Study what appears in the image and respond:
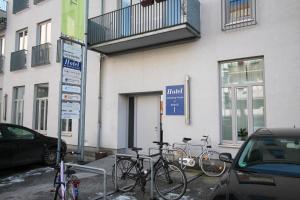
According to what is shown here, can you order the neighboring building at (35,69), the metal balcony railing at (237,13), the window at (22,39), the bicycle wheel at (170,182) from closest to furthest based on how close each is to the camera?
the bicycle wheel at (170,182) < the metal balcony railing at (237,13) < the neighboring building at (35,69) < the window at (22,39)

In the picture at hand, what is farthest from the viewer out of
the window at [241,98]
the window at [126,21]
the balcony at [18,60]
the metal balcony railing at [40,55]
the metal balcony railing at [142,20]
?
the balcony at [18,60]

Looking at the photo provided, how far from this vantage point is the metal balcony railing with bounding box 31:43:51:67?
14477mm

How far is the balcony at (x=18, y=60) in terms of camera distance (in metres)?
15.9

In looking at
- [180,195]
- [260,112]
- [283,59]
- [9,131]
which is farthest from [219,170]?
[9,131]

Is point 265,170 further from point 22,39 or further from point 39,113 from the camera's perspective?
point 22,39

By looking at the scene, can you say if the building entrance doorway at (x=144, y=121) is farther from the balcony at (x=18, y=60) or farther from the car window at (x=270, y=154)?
the balcony at (x=18, y=60)

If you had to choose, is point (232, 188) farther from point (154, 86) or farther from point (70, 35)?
point (70, 35)

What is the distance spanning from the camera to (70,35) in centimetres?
1027

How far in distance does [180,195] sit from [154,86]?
17.3 ft

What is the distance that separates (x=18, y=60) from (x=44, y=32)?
2375 mm

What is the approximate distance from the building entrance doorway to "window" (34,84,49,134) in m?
5.22

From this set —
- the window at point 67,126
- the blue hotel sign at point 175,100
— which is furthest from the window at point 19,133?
the blue hotel sign at point 175,100

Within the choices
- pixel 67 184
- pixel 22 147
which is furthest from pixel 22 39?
pixel 67 184

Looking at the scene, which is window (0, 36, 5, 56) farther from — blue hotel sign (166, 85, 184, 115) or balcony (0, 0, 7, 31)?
blue hotel sign (166, 85, 184, 115)
